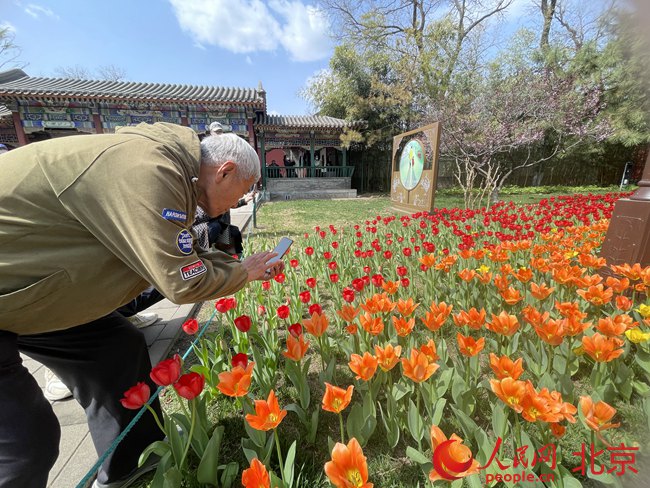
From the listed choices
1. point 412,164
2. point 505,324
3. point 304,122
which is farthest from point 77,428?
point 304,122

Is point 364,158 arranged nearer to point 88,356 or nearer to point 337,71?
point 337,71

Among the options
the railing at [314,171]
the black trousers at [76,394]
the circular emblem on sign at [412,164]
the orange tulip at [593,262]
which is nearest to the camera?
the black trousers at [76,394]

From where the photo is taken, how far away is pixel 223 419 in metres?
1.67

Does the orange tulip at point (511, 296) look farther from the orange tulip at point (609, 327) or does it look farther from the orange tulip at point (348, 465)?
the orange tulip at point (348, 465)

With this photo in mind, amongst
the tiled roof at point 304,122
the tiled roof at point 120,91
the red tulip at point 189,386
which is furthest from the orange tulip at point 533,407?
the tiled roof at point 304,122

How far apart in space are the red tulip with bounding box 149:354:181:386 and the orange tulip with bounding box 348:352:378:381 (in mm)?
620

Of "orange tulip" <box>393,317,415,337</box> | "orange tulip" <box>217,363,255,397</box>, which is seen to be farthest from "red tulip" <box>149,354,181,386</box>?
"orange tulip" <box>393,317,415,337</box>

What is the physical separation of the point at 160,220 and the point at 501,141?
49.3 feet

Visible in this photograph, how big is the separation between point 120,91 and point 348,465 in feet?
58.7

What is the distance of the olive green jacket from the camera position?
3.44 feet

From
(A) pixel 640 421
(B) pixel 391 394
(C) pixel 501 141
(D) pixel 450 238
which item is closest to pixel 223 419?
(B) pixel 391 394

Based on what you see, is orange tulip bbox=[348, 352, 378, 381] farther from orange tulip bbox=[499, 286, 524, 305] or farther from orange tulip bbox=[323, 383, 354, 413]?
orange tulip bbox=[499, 286, 524, 305]

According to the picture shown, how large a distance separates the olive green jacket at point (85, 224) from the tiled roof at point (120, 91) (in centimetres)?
1499

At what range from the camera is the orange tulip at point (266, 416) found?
3.34 feet
